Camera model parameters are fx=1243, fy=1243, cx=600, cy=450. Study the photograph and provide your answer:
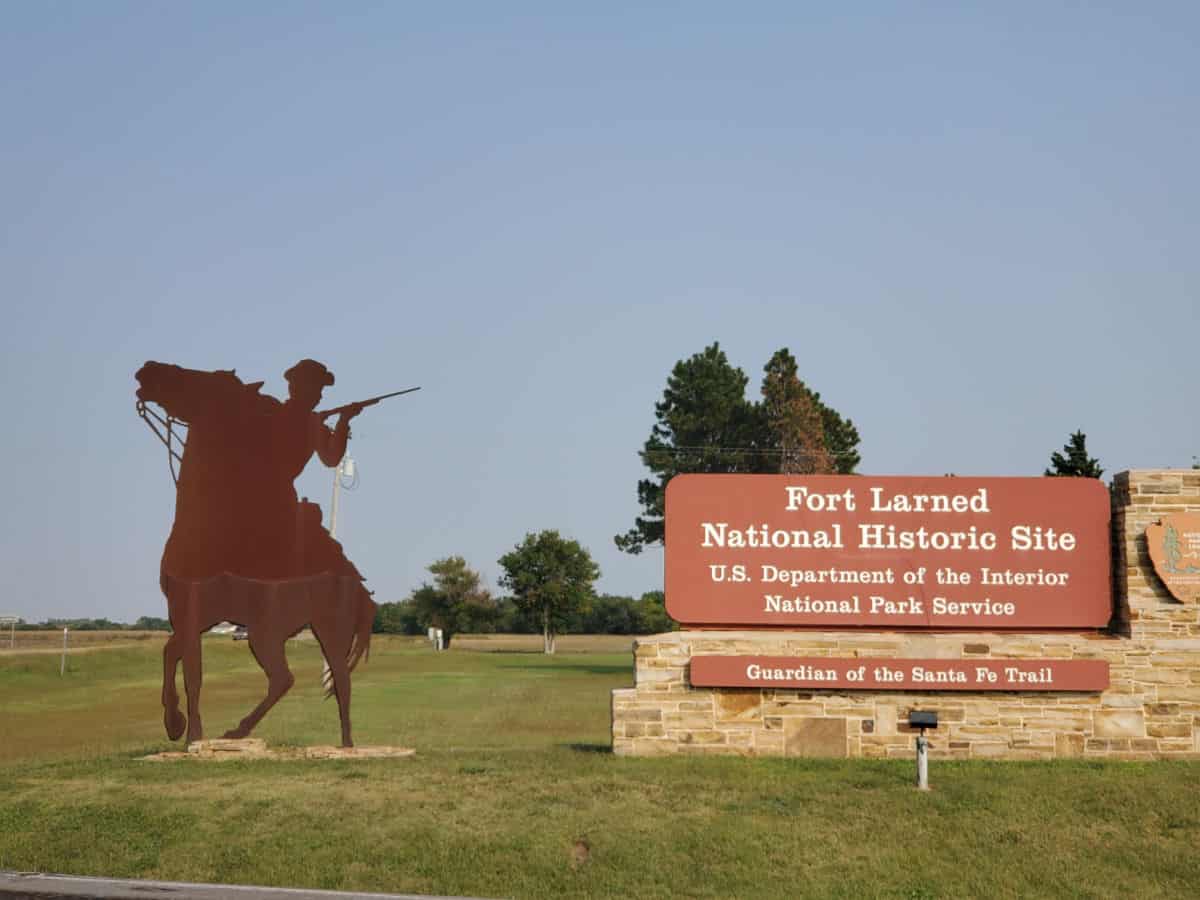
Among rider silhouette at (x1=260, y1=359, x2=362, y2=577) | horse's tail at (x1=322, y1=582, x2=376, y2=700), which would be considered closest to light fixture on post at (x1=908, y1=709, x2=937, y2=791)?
horse's tail at (x1=322, y1=582, x2=376, y2=700)

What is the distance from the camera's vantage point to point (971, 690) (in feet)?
59.9

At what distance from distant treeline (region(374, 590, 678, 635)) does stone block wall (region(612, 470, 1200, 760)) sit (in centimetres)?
7444

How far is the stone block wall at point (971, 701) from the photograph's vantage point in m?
18.1

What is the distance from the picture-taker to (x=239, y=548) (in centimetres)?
1927

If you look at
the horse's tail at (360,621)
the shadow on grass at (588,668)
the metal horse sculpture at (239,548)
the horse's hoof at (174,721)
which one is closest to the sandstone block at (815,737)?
the metal horse sculpture at (239,548)

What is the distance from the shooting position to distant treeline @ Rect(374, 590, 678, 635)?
103688mm

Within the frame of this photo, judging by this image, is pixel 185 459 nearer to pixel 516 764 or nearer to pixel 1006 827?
pixel 516 764

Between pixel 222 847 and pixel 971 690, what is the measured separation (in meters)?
10.6

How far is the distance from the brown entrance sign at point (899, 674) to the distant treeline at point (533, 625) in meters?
74.7

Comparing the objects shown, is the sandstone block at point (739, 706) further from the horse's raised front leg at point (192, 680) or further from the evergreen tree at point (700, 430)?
the evergreen tree at point (700, 430)

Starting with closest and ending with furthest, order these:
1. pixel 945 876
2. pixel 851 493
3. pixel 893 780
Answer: pixel 945 876, pixel 893 780, pixel 851 493

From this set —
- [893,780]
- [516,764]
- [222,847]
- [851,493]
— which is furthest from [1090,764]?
[222,847]

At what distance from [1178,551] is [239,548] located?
46.5 ft

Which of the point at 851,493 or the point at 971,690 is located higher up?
the point at 851,493
